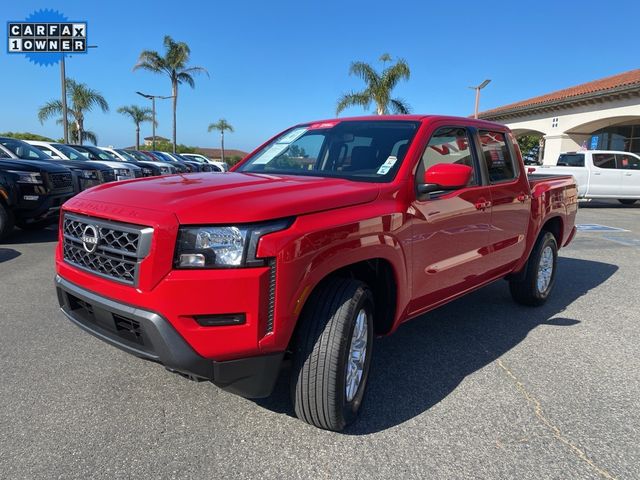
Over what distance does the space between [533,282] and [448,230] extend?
6.30ft

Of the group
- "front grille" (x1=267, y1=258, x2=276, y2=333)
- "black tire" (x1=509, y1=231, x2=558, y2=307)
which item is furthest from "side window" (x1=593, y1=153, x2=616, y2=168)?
"front grille" (x1=267, y1=258, x2=276, y2=333)

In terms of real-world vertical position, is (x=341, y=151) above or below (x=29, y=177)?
above

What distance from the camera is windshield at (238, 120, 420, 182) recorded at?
3203 mm

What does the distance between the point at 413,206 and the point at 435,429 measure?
1279mm

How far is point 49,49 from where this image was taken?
722 inches

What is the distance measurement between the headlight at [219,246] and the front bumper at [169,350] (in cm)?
31

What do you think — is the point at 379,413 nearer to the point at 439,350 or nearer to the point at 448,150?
the point at 439,350

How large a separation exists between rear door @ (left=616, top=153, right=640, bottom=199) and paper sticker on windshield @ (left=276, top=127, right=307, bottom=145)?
607 inches

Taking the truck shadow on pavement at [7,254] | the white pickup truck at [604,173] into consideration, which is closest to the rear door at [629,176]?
the white pickup truck at [604,173]

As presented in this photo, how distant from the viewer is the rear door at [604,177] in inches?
615

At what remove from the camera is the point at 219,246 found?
2.19m

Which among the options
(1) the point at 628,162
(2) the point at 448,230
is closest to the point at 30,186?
(2) the point at 448,230

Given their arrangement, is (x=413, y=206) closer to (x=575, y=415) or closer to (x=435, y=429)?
(x=435, y=429)

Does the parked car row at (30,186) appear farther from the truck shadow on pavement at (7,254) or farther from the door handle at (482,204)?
the door handle at (482,204)
